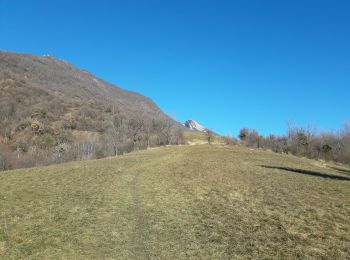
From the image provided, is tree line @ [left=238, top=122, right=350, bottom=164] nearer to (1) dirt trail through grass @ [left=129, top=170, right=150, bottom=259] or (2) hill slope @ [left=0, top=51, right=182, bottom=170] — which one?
(2) hill slope @ [left=0, top=51, right=182, bottom=170]

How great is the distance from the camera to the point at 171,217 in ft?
76.1

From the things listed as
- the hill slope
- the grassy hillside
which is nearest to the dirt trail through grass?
the grassy hillside

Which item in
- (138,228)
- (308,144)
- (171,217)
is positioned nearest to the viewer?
(138,228)

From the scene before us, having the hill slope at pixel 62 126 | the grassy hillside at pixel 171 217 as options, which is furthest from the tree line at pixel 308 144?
the grassy hillside at pixel 171 217

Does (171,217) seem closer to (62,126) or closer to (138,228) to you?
(138,228)

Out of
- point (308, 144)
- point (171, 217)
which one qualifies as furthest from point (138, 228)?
point (308, 144)

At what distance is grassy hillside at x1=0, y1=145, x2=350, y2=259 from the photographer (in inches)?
687

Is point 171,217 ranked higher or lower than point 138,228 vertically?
higher

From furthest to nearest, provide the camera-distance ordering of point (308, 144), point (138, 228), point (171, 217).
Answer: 1. point (308, 144)
2. point (171, 217)
3. point (138, 228)

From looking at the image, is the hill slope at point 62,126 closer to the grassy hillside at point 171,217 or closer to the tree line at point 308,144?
the tree line at point 308,144

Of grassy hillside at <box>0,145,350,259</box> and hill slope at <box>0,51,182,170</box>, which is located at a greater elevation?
hill slope at <box>0,51,182,170</box>

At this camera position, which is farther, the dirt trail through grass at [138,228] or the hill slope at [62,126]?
the hill slope at [62,126]

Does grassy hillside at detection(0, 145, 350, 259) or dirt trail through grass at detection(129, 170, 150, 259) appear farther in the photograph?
grassy hillside at detection(0, 145, 350, 259)

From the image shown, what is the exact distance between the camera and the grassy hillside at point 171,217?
1745 centimetres
